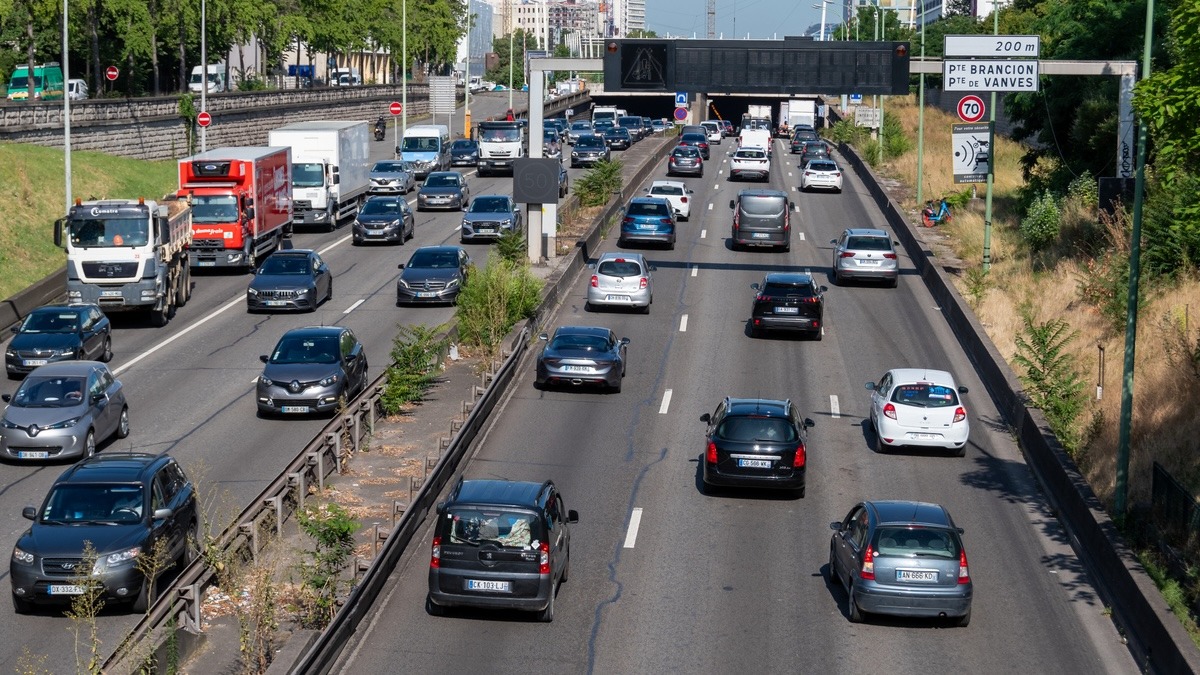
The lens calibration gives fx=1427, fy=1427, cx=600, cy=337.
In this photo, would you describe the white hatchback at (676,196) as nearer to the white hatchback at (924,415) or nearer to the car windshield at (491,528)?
the white hatchback at (924,415)

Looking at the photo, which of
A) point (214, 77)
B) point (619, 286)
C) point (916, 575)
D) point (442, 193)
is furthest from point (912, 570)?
point (214, 77)

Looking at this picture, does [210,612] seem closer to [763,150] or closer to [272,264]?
[272,264]

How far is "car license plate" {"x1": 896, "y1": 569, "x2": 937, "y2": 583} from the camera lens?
17906 mm

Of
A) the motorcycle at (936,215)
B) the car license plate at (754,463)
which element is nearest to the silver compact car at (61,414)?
the car license plate at (754,463)

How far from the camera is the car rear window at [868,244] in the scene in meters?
44.4

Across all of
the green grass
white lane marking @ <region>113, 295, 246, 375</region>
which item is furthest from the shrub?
the green grass

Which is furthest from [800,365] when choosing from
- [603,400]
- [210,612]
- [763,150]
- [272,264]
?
[763,150]

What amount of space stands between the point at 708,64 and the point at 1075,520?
70.9ft

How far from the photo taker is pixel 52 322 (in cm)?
3183

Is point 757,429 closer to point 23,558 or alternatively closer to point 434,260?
point 23,558

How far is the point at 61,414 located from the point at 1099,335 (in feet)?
79.3

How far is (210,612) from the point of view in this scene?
17.4m

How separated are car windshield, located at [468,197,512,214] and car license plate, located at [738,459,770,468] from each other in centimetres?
2794

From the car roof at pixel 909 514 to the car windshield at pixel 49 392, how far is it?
14.5m
